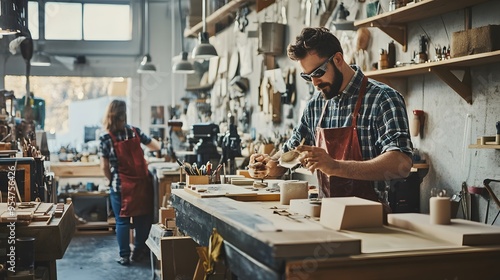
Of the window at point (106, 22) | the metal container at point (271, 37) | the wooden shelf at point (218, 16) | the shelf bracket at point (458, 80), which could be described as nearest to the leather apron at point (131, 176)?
the metal container at point (271, 37)

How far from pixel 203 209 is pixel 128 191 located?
389 centimetres

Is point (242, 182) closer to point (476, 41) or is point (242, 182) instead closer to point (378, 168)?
point (378, 168)

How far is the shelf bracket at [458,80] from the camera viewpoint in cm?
426

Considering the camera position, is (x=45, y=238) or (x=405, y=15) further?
(x=405, y=15)

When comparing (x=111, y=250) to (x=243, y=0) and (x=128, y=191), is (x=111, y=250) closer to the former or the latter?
(x=128, y=191)

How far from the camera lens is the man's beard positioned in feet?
11.4

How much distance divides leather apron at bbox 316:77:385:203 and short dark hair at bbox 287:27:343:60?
0.26 meters

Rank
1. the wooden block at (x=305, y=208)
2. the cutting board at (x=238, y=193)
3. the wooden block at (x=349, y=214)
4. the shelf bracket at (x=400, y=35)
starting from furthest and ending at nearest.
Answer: the shelf bracket at (x=400, y=35) < the cutting board at (x=238, y=193) < the wooden block at (x=305, y=208) < the wooden block at (x=349, y=214)

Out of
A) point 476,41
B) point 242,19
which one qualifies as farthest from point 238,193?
point 242,19

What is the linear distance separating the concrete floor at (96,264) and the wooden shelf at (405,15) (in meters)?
3.04

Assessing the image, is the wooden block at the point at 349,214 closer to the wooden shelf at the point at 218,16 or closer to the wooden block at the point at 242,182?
the wooden block at the point at 242,182

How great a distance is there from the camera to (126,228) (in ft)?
22.9

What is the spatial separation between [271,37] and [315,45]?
13.1 feet

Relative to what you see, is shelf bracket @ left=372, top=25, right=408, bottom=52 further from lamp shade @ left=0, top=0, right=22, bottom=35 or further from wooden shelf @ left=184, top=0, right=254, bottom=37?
wooden shelf @ left=184, top=0, right=254, bottom=37
